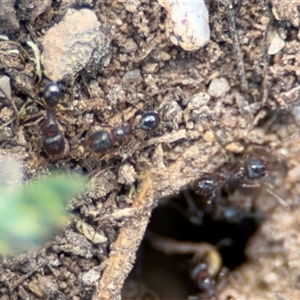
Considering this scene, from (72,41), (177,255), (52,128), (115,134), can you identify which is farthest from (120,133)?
(177,255)

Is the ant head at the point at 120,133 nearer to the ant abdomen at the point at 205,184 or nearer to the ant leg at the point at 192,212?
the ant abdomen at the point at 205,184

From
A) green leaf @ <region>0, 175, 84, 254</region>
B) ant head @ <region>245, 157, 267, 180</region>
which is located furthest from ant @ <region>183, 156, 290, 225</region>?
green leaf @ <region>0, 175, 84, 254</region>

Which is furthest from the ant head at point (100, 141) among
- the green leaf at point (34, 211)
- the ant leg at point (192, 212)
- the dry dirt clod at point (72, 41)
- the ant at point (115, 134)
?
the ant leg at point (192, 212)

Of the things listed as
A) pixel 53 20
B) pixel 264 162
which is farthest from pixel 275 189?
pixel 53 20

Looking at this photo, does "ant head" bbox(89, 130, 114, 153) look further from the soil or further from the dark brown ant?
the dark brown ant

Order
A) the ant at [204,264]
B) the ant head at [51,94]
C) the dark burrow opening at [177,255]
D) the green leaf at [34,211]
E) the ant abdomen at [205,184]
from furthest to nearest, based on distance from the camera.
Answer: the ant at [204,264] < the dark burrow opening at [177,255] < the ant abdomen at [205,184] < the ant head at [51,94] < the green leaf at [34,211]

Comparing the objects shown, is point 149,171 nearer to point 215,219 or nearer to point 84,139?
point 84,139
